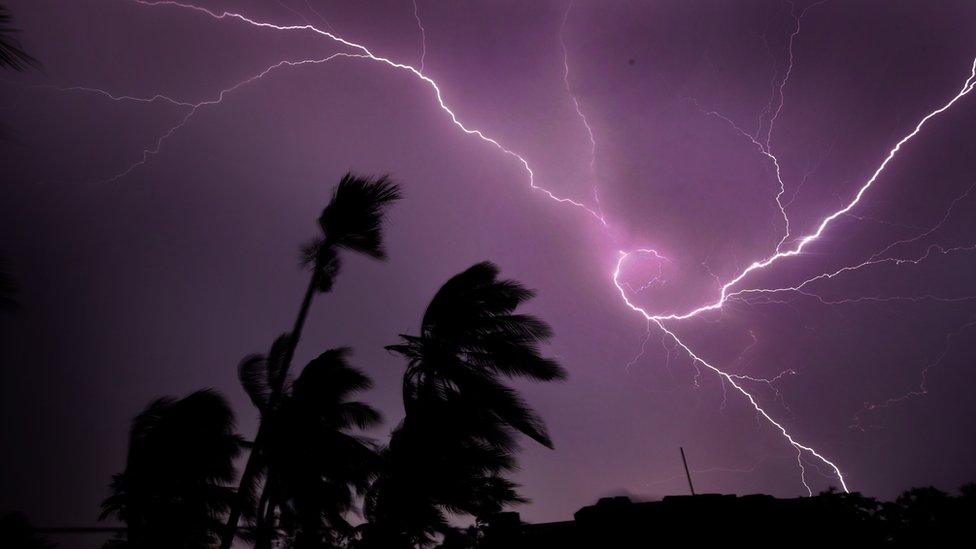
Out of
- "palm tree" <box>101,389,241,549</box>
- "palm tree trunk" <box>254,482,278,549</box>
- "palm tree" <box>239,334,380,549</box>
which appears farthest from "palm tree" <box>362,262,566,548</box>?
"palm tree" <box>101,389,241,549</box>

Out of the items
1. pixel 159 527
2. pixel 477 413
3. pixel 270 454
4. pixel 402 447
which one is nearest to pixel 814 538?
pixel 477 413

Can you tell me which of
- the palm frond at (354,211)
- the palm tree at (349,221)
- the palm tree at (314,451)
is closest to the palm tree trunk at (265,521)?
the palm tree at (314,451)

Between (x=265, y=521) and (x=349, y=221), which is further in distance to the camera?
(x=265, y=521)

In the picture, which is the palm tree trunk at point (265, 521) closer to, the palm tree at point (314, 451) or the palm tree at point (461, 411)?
the palm tree at point (314, 451)

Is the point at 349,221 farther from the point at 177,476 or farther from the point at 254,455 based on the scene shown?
the point at 177,476

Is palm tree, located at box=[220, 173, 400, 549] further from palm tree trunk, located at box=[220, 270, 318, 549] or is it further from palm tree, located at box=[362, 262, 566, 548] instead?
palm tree, located at box=[362, 262, 566, 548]

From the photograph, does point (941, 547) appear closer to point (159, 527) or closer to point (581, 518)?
point (581, 518)

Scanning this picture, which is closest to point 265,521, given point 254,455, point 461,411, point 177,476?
point 177,476
